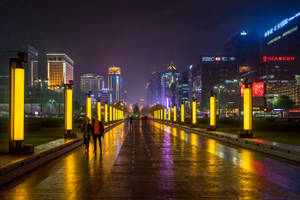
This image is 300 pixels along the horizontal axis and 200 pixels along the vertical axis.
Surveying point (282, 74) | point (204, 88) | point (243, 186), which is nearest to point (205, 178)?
point (243, 186)

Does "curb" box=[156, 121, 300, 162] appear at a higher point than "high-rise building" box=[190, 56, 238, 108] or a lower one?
lower

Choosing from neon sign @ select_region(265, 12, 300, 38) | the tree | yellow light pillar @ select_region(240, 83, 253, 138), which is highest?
neon sign @ select_region(265, 12, 300, 38)

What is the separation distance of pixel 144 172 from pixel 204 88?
180738 mm

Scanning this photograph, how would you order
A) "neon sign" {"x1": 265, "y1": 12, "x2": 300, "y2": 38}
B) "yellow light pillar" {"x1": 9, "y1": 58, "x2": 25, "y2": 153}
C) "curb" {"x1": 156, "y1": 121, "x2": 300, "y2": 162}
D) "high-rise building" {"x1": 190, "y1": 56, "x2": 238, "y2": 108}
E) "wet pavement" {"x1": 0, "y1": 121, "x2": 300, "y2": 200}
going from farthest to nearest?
"high-rise building" {"x1": 190, "y1": 56, "x2": 238, "y2": 108} < "neon sign" {"x1": 265, "y1": 12, "x2": 300, "y2": 38} < "curb" {"x1": 156, "y1": 121, "x2": 300, "y2": 162} < "yellow light pillar" {"x1": 9, "y1": 58, "x2": 25, "y2": 153} < "wet pavement" {"x1": 0, "y1": 121, "x2": 300, "y2": 200}

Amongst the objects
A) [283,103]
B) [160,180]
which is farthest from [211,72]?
[160,180]

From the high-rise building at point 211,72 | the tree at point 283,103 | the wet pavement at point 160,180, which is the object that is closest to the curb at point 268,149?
the wet pavement at point 160,180

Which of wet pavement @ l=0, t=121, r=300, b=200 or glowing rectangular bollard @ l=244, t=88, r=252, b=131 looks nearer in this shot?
wet pavement @ l=0, t=121, r=300, b=200

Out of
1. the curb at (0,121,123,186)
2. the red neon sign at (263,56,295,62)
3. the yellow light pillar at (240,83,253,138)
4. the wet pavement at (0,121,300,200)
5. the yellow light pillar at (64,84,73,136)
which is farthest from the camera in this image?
the red neon sign at (263,56,295,62)

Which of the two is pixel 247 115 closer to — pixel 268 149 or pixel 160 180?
pixel 268 149

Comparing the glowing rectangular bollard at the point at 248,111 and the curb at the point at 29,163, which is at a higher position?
the glowing rectangular bollard at the point at 248,111

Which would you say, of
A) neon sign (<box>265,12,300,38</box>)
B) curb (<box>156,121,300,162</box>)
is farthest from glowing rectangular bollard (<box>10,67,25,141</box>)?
neon sign (<box>265,12,300,38</box>)

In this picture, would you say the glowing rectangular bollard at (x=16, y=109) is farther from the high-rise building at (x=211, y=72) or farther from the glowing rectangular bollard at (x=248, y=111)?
the high-rise building at (x=211, y=72)

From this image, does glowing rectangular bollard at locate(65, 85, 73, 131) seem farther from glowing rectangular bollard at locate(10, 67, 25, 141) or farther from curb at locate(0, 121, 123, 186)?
glowing rectangular bollard at locate(10, 67, 25, 141)

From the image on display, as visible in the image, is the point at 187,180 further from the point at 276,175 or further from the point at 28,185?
the point at 28,185
